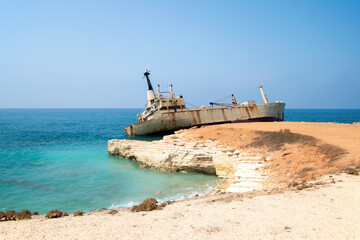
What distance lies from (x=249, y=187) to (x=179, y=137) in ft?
33.2

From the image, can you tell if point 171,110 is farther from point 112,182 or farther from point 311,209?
point 311,209

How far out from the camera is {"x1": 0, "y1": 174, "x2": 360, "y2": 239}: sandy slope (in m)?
5.19

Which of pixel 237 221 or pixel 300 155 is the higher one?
pixel 300 155

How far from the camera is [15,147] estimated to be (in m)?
26.8

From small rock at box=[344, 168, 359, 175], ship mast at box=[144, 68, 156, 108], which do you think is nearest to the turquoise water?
small rock at box=[344, 168, 359, 175]

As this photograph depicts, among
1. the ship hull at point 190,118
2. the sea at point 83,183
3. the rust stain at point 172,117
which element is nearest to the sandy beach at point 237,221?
the sea at point 83,183

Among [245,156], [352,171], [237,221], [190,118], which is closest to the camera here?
[237,221]

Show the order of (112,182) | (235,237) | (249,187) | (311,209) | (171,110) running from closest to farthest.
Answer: (235,237)
(311,209)
(249,187)
(112,182)
(171,110)

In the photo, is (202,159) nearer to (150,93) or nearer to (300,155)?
(300,155)

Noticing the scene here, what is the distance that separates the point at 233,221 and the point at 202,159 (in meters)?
10.6

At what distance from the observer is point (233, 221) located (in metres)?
5.86

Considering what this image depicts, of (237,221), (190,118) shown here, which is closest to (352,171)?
(237,221)

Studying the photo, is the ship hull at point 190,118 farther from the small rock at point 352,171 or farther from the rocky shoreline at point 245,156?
the small rock at point 352,171

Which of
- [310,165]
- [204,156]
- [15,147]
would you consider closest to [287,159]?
[310,165]
